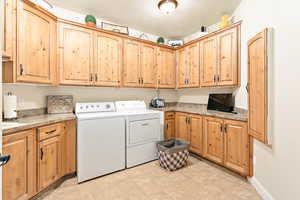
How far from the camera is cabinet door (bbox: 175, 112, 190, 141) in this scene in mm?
2826

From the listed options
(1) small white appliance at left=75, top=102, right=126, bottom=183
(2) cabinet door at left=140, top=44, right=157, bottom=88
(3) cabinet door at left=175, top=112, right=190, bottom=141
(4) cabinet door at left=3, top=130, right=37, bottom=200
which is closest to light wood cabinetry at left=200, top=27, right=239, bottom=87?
(3) cabinet door at left=175, top=112, right=190, bottom=141

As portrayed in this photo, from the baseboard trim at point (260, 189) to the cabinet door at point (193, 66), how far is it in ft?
5.83

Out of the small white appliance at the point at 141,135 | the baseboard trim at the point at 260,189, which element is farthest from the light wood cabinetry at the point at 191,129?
the baseboard trim at the point at 260,189

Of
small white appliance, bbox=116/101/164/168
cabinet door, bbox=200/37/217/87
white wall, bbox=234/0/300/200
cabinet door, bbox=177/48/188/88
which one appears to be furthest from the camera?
cabinet door, bbox=177/48/188/88

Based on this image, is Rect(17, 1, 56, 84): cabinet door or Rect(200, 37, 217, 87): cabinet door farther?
Rect(200, 37, 217, 87): cabinet door

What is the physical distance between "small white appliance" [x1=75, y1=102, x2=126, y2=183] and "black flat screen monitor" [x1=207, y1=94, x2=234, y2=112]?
1.78 m

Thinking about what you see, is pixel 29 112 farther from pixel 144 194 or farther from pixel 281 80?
pixel 281 80

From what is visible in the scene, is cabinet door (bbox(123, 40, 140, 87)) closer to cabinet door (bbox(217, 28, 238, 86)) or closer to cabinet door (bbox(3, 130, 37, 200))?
cabinet door (bbox(217, 28, 238, 86))

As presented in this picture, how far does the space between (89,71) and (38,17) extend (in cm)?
93

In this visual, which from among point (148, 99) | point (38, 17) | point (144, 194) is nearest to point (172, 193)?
point (144, 194)

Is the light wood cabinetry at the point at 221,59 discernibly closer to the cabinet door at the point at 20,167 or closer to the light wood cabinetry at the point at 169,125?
the light wood cabinetry at the point at 169,125

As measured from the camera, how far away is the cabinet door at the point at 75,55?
7.25 ft

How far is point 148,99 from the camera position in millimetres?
3498

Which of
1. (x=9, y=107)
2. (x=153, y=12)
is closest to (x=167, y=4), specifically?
(x=153, y=12)
